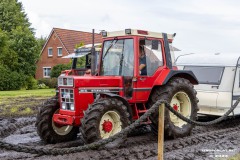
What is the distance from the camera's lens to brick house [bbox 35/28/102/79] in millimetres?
46188

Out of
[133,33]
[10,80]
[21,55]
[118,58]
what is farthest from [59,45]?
[133,33]

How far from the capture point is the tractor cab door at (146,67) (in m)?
8.88

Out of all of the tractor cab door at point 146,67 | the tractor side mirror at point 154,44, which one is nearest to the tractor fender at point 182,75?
the tractor cab door at point 146,67

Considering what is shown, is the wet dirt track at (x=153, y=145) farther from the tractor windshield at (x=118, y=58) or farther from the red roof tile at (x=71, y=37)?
the red roof tile at (x=71, y=37)

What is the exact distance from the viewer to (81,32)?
4659 cm

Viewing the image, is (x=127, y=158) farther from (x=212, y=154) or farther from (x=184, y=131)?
(x=184, y=131)

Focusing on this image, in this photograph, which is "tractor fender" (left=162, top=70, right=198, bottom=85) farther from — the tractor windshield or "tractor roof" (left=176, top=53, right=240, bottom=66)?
"tractor roof" (left=176, top=53, right=240, bottom=66)

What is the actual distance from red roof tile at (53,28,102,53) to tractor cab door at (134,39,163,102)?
120 feet

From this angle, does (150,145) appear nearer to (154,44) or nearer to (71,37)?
(154,44)

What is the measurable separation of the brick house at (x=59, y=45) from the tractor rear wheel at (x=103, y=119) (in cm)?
3646

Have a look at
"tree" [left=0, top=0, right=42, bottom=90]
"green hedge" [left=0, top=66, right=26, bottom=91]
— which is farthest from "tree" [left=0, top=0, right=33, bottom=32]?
"green hedge" [left=0, top=66, right=26, bottom=91]

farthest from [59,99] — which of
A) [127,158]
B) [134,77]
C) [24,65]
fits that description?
[24,65]

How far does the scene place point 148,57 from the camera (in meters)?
9.08

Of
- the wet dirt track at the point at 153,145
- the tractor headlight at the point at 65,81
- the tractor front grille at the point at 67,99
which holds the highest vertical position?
the tractor headlight at the point at 65,81
